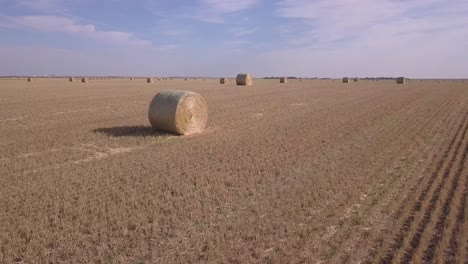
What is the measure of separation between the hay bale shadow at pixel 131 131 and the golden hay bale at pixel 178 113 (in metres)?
0.24

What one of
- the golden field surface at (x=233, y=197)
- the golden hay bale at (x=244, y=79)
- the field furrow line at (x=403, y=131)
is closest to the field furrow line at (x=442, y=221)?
the golden field surface at (x=233, y=197)

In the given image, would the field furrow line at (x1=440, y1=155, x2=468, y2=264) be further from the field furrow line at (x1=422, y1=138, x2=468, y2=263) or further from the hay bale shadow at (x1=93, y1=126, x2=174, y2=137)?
the hay bale shadow at (x1=93, y1=126, x2=174, y2=137)

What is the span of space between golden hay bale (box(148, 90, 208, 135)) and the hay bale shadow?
9.5 inches

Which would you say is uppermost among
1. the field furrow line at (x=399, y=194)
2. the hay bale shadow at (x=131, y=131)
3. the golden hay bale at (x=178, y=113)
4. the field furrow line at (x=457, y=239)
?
the golden hay bale at (x=178, y=113)

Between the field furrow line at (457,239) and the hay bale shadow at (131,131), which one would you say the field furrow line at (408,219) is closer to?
the field furrow line at (457,239)

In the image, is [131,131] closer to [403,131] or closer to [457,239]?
[403,131]

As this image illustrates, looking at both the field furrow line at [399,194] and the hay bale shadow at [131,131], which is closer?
the field furrow line at [399,194]

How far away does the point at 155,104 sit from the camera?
1312 cm

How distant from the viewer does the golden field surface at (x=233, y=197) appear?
5.00m

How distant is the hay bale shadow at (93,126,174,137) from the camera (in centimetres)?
1245

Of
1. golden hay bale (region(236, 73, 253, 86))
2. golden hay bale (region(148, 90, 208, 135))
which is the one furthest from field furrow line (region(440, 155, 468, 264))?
golden hay bale (region(236, 73, 253, 86))

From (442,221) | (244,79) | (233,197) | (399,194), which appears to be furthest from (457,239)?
(244,79)

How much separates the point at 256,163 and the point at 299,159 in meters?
1.06

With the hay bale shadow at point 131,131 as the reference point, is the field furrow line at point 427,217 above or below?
below
